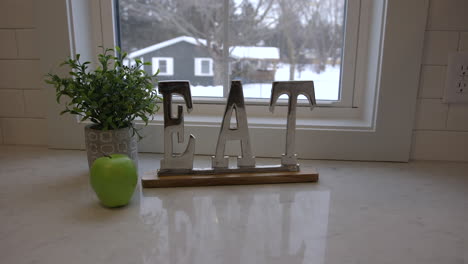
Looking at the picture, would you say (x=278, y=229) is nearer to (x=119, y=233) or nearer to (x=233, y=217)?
(x=233, y=217)

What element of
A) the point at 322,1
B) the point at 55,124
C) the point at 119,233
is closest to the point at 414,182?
the point at 322,1

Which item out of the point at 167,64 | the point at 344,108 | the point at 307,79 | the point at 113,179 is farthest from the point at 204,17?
the point at 113,179

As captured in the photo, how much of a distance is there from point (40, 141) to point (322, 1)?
100 centimetres

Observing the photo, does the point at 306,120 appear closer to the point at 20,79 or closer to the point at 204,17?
the point at 204,17

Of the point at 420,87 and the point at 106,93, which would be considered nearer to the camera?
the point at 106,93

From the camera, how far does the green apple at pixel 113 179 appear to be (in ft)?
2.41

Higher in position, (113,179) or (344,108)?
(344,108)

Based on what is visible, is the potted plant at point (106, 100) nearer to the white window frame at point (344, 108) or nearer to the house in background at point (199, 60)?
the white window frame at point (344, 108)

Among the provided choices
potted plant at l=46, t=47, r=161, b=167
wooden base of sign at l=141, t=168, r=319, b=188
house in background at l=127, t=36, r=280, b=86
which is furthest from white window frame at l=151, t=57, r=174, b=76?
wooden base of sign at l=141, t=168, r=319, b=188

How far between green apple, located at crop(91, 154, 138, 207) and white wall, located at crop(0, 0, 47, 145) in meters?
0.53

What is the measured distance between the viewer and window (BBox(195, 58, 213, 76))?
1.21 metres

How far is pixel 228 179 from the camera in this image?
886 millimetres

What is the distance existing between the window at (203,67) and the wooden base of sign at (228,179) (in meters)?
0.45

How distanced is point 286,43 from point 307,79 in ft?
0.44
